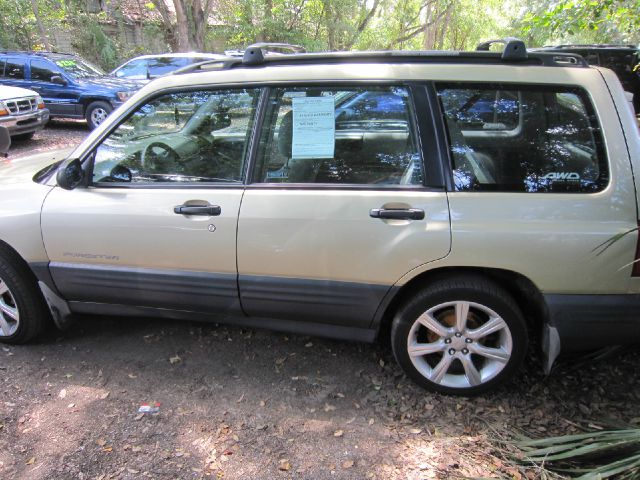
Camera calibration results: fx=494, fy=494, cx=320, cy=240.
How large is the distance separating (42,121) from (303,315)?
967 centimetres

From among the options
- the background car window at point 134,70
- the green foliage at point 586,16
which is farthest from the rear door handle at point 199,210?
the background car window at point 134,70

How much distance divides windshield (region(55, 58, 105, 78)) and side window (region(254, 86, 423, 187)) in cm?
1075

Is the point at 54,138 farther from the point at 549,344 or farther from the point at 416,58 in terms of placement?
the point at 549,344

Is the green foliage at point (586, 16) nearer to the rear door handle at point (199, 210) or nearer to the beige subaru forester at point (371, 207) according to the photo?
the beige subaru forester at point (371, 207)

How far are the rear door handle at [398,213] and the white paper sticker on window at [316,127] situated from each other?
16.6 inches

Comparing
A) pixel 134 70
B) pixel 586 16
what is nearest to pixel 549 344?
pixel 586 16

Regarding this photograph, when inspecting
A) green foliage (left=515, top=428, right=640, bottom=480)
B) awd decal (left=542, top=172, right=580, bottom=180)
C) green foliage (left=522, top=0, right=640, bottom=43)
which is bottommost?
green foliage (left=515, top=428, right=640, bottom=480)

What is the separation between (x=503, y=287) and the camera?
2650 millimetres

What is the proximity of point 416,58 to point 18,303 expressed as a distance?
2.85m

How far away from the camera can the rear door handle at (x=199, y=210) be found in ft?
8.85

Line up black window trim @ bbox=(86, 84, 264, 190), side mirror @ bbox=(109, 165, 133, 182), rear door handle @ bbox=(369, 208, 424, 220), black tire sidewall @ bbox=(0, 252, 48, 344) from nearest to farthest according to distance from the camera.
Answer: rear door handle @ bbox=(369, 208, 424, 220) < black window trim @ bbox=(86, 84, 264, 190) < side mirror @ bbox=(109, 165, 133, 182) < black tire sidewall @ bbox=(0, 252, 48, 344)

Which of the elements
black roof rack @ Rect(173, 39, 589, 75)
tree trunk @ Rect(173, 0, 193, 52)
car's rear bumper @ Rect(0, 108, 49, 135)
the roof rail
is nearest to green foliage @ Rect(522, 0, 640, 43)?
black roof rack @ Rect(173, 39, 589, 75)

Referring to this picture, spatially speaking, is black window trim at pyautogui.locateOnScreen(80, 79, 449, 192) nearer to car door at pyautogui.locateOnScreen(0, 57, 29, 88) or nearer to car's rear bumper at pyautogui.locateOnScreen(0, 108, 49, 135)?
car's rear bumper at pyautogui.locateOnScreen(0, 108, 49, 135)

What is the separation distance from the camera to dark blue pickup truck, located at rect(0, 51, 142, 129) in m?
11.0
